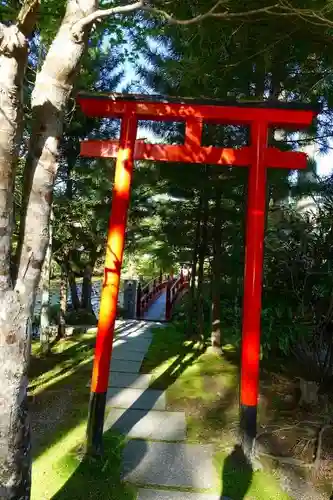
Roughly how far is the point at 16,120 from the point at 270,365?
5.46 meters

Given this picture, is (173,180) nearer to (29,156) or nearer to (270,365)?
(270,365)

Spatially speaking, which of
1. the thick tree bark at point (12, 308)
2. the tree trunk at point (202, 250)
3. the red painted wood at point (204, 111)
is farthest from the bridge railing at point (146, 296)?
the thick tree bark at point (12, 308)

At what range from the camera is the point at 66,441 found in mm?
3844

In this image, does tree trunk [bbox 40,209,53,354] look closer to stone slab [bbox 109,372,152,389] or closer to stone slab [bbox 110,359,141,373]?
stone slab [bbox 110,359,141,373]

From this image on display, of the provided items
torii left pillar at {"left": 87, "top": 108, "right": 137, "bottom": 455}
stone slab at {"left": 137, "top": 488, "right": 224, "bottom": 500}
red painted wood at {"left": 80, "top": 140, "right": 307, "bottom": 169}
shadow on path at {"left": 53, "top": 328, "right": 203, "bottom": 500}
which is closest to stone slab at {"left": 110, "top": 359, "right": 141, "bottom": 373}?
shadow on path at {"left": 53, "top": 328, "right": 203, "bottom": 500}

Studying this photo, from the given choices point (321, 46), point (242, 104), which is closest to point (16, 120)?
point (242, 104)

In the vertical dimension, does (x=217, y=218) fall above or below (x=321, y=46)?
below

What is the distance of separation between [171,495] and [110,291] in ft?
5.85

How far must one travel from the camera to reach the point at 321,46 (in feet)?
14.1

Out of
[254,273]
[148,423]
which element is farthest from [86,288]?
[254,273]

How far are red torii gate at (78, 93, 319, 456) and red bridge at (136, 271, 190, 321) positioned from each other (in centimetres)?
729

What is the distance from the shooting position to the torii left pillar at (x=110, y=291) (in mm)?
3617

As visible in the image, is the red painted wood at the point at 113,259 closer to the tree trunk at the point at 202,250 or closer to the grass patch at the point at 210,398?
the grass patch at the point at 210,398

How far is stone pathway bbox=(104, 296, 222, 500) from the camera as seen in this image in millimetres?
3191
